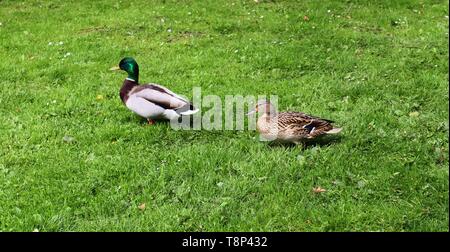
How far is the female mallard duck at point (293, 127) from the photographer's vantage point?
24.1ft

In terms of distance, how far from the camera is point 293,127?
733cm

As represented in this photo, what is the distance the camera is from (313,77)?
10.6 metres

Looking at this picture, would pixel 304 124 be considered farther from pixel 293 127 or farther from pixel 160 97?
pixel 160 97

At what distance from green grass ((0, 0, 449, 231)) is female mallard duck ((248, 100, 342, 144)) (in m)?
0.21

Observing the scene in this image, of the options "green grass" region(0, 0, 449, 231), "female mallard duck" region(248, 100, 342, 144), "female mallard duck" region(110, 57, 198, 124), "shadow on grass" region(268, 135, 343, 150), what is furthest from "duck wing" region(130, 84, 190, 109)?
"shadow on grass" region(268, 135, 343, 150)

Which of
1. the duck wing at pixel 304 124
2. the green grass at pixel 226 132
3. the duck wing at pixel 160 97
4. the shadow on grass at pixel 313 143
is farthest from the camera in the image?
the duck wing at pixel 160 97

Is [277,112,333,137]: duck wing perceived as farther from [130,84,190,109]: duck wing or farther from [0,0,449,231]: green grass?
[130,84,190,109]: duck wing

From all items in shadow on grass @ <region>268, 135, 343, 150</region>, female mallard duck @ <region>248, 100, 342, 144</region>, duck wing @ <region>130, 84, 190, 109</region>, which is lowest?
shadow on grass @ <region>268, 135, 343, 150</region>

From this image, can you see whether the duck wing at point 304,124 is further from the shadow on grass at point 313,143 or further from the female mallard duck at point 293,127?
the shadow on grass at point 313,143

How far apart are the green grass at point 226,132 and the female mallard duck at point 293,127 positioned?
0.69 ft

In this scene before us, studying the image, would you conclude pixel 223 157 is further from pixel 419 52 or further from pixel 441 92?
pixel 419 52

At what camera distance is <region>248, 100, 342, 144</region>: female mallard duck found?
7.34 meters

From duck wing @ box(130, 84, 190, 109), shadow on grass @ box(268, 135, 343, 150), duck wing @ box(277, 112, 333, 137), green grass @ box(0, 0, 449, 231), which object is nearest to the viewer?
green grass @ box(0, 0, 449, 231)

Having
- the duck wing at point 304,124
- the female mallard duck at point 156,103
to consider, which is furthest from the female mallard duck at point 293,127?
the female mallard duck at point 156,103
